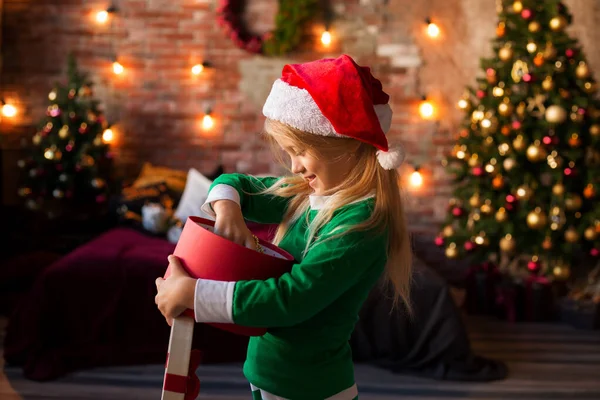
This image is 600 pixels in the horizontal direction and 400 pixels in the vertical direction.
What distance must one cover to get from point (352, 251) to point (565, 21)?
3627 millimetres

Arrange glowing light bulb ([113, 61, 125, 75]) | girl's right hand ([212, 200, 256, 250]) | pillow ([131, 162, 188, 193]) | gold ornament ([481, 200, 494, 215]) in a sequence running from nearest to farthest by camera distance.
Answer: girl's right hand ([212, 200, 256, 250])
gold ornament ([481, 200, 494, 215])
pillow ([131, 162, 188, 193])
glowing light bulb ([113, 61, 125, 75])

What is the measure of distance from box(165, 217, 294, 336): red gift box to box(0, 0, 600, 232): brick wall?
13.4ft

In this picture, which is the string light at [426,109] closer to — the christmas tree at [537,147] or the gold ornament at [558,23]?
the christmas tree at [537,147]

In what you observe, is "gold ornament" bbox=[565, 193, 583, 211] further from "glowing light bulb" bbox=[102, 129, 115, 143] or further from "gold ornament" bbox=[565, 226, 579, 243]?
"glowing light bulb" bbox=[102, 129, 115, 143]

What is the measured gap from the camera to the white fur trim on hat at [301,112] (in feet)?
3.93

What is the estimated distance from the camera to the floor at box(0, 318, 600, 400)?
9.73 feet

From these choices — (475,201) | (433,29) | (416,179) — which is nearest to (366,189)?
(475,201)

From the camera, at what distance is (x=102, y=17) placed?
5.22m

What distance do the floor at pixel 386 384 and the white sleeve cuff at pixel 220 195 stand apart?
184 centimetres

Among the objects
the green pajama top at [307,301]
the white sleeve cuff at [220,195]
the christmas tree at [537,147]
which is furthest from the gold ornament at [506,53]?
the white sleeve cuff at [220,195]

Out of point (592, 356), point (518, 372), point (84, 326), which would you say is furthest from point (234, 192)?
point (592, 356)

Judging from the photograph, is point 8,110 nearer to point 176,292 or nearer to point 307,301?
point 176,292

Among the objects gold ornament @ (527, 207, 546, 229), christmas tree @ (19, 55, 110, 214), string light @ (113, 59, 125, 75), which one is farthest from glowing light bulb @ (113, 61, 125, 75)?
gold ornament @ (527, 207, 546, 229)

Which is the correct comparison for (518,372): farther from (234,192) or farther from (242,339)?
(234,192)
